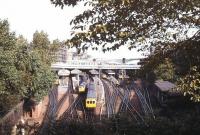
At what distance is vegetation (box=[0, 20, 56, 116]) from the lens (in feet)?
102

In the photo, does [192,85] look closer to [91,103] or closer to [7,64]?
[7,64]

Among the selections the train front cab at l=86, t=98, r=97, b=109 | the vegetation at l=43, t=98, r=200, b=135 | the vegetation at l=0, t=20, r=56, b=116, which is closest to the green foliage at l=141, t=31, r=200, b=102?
the vegetation at l=43, t=98, r=200, b=135

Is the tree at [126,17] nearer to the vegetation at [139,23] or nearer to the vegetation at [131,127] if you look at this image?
the vegetation at [139,23]

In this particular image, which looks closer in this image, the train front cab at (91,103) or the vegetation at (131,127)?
the vegetation at (131,127)

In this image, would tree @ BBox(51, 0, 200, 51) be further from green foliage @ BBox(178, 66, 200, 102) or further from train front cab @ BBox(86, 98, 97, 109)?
train front cab @ BBox(86, 98, 97, 109)

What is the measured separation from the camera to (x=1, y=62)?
3056 cm

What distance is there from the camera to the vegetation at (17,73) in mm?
31156

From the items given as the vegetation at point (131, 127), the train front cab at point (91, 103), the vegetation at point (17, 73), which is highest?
the vegetation at point (17, 73)

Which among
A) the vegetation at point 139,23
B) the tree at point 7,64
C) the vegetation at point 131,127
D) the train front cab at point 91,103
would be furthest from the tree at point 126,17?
the train front cab at point 91,103

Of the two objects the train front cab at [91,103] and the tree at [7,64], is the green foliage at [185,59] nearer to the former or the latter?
the tree at [7,64]

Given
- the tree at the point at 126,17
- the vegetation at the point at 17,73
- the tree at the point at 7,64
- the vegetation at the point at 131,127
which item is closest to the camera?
the tree at the point at 126,17

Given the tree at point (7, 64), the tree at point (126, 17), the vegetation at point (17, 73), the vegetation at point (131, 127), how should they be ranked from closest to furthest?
the tree at point (126, 17)
the vegetation at point (131, 127)
the tree at point (7, 64)
the vegetation at point (17, 73)

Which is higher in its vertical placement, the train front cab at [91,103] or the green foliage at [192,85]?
the green foliage at [192,85]

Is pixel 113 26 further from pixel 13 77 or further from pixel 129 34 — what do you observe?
pixel 13 77
